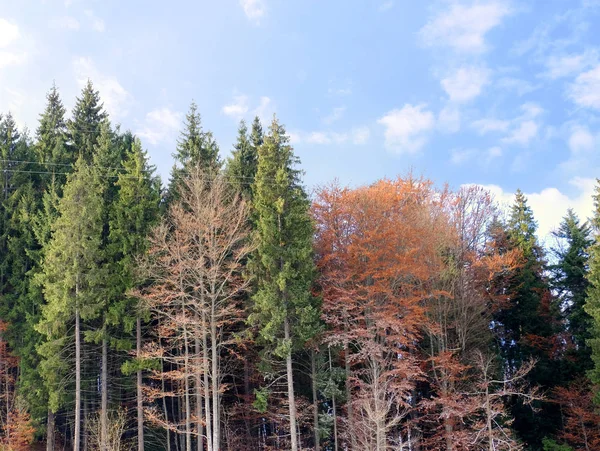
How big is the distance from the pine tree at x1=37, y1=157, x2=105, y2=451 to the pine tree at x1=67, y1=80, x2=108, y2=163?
9331mm

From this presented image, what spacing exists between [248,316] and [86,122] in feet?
63.9

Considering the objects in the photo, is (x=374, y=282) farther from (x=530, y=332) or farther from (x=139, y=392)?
(x=530, y=332)

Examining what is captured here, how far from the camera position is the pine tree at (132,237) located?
63.6ft

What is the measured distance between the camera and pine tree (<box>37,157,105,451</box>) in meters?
18.8

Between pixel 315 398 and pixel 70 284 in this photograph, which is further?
pixel 315 398

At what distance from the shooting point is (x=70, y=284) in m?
19.1

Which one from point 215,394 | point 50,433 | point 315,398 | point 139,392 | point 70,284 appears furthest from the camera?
point 50,433

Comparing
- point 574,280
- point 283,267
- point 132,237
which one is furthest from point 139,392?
point 574,280

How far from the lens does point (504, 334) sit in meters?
30.2

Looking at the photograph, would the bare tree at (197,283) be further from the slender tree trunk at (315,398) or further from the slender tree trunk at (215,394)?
the slender tree trunk at (315,398)

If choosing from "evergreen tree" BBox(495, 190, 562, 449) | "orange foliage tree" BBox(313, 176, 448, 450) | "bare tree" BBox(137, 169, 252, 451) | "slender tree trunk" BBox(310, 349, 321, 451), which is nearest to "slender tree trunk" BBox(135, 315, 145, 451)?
"bare tree" BBox(137, 169, 252, 451)

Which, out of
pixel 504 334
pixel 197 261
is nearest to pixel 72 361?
pixel 197 261

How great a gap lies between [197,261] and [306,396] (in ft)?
28.6

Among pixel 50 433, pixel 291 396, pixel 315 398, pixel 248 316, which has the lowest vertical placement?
pixel 50 433
